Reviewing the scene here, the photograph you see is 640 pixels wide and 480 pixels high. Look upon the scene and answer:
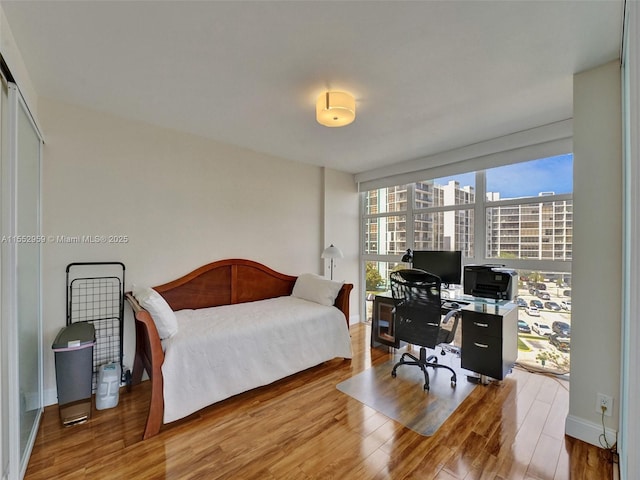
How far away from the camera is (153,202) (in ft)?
9.27

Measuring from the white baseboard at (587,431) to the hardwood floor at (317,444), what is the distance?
0.14ft

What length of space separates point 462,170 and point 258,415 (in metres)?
3.37

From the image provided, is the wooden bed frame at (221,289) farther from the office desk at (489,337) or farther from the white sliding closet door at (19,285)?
the office desk at (489,337)

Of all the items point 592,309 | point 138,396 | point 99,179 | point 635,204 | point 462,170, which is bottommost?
point 138,396

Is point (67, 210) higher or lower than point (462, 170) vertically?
lower

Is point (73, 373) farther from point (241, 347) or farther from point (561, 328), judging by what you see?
point (561, 328)

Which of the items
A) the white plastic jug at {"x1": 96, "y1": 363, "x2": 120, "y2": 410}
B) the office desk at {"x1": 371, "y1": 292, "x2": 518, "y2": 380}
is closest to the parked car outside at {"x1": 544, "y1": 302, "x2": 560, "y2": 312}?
the office desk at {"x1": 371, "y1": 292, "x2": 518, "y2": 380}

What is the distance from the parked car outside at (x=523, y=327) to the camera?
9.89ft

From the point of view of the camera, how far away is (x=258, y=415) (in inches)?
85.7

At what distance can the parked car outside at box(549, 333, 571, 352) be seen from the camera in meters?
2.78

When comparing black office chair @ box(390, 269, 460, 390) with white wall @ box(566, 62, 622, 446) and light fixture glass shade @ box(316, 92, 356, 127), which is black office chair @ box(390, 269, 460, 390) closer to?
white wall @ box(566, 62, 622, 446)

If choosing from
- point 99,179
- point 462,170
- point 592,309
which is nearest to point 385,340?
point 592,309

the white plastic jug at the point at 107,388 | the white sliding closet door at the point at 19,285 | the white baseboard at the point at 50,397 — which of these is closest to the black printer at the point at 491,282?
the white plastic jug at the point at 107,388

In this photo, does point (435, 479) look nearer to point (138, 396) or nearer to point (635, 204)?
point (635, 204)
